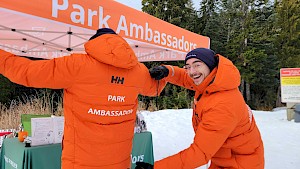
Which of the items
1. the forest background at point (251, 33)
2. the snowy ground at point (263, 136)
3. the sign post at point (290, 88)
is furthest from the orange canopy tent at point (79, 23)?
the forest background at point (251, 33)

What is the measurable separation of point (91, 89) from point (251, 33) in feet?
61.7

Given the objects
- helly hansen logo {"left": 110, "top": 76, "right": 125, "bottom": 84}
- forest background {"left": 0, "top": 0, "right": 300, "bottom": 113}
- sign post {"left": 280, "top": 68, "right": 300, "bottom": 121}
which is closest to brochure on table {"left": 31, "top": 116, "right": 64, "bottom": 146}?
helly hansen logo {"left": 110, "top": 76, "right": 125, "bottom": 84}

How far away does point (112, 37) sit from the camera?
5.35 feet

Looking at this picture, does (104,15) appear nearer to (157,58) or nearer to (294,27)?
(157,58)

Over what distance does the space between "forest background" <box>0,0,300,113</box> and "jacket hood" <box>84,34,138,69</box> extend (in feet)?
42.9

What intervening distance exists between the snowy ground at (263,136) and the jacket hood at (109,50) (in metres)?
2.79

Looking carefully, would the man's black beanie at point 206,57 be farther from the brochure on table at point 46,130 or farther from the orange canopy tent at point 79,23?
the brochure on table at point 46,130

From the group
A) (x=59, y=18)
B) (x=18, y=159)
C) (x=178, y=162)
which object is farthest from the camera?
(x=18, y=159)

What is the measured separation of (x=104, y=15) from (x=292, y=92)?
7083 mm

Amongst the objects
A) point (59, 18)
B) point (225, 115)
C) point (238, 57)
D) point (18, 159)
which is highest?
point (238, 57)

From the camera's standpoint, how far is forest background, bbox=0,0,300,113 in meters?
16.6

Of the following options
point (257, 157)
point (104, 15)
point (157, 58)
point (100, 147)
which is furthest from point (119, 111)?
point (157, 58)

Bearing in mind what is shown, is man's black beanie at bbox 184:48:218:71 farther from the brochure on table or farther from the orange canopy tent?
the brochure on table

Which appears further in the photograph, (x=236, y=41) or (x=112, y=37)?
(x=236, y=41)
